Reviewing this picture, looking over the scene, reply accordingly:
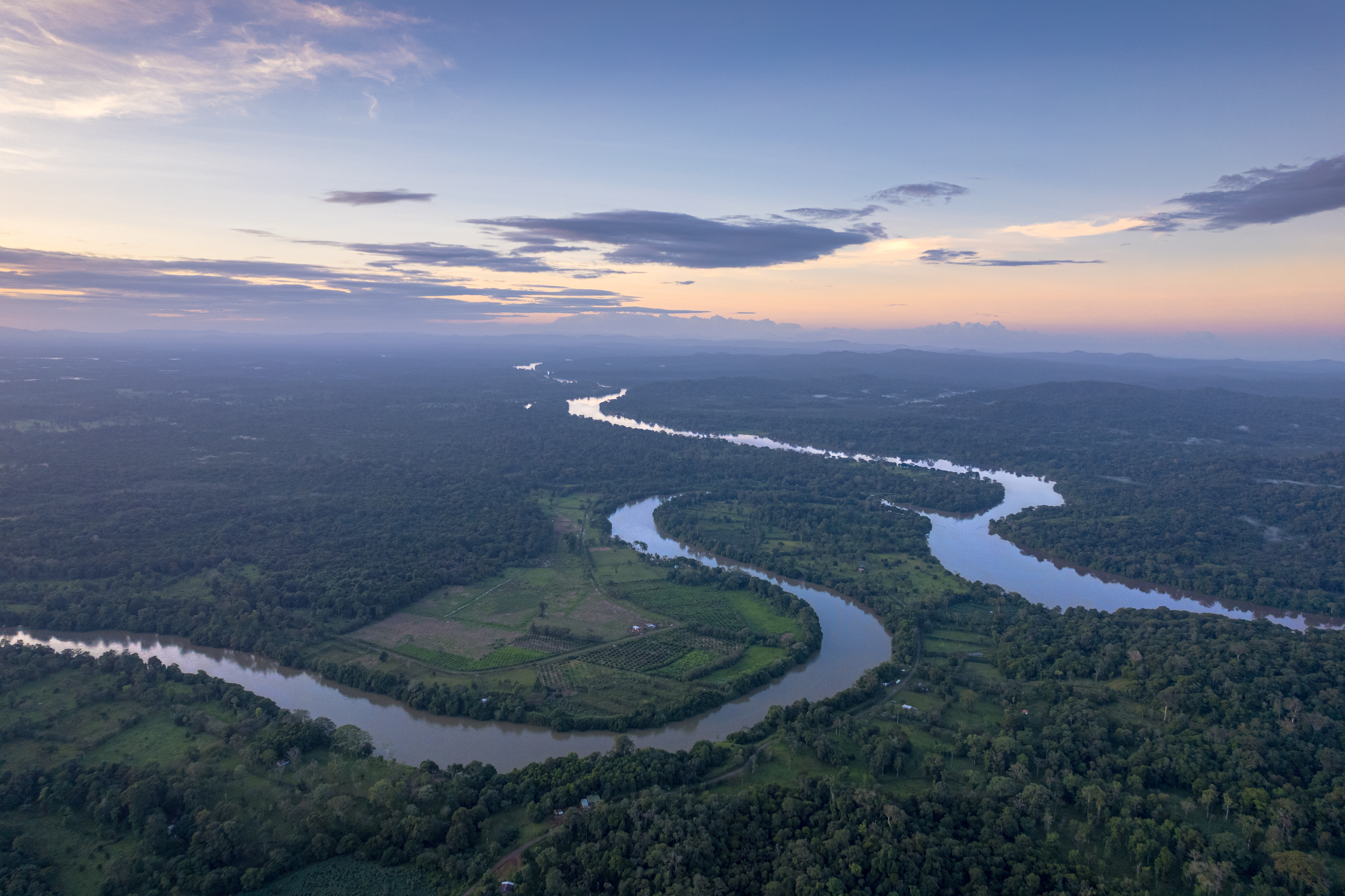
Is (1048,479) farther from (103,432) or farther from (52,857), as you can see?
(103,432)

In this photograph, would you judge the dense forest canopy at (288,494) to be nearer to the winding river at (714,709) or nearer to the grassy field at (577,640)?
the winding river at (714,709)

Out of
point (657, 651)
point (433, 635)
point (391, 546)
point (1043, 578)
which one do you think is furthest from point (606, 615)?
point (1043, 578)

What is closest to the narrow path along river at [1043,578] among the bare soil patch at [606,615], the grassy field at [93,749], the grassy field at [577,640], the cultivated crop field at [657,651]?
the grassy field at [577,640]

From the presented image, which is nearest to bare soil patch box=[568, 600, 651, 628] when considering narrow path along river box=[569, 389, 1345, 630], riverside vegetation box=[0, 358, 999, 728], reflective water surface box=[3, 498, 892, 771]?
riverside vegetation box=[0, 358, 999, 728]

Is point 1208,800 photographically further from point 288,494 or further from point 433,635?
point 288,494

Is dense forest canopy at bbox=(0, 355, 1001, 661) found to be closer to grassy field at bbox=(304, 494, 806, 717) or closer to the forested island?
the forested island

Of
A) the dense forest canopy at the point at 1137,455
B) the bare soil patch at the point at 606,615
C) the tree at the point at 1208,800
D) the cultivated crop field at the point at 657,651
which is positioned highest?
the dense forest canopy at the point at 1137,455

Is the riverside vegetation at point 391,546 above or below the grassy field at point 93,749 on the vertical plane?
above

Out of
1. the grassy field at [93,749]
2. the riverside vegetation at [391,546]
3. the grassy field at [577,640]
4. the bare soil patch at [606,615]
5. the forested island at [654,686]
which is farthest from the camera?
the bare soil patch at [606,615]
